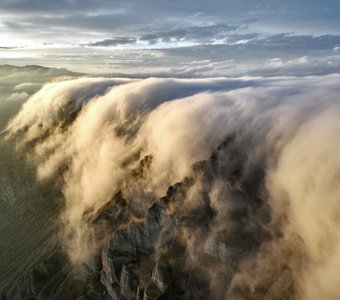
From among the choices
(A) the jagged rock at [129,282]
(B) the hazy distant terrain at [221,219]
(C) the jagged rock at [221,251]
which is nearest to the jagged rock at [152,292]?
(B) the hazy distant terrain at [221,219]

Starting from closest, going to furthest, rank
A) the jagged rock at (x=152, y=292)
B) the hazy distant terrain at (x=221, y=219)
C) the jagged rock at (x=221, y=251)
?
the hazy distant terrain at (x=221, y=219), the jagged rock at (x=221, y=251), the jagged rock at (x=152, y=292)

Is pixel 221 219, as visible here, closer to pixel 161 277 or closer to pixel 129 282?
pixel 161 277

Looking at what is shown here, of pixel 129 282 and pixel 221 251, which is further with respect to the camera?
pixel 129 282

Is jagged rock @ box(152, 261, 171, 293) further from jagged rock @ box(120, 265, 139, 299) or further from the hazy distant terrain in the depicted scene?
jagged rock @ box(120, 265, 139, 299)

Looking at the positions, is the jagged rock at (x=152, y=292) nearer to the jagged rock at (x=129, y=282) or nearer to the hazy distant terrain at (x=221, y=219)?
the hazy distant terrain at (x=221, y=219)

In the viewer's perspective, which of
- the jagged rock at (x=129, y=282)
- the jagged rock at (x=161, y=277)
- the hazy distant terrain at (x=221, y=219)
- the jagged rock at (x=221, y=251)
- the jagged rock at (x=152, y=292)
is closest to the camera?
the hazy distant terrain at (x=221, y=219)

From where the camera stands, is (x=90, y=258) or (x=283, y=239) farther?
(x=90, y=258)

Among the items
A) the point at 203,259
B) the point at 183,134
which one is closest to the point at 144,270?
the point at 203,259

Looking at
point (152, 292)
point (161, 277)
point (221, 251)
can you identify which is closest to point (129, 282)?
point (152, 292)

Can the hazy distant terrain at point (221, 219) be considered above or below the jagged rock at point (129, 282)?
above

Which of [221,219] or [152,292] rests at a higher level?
[221,219]

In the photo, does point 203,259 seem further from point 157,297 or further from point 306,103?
point 306,103
